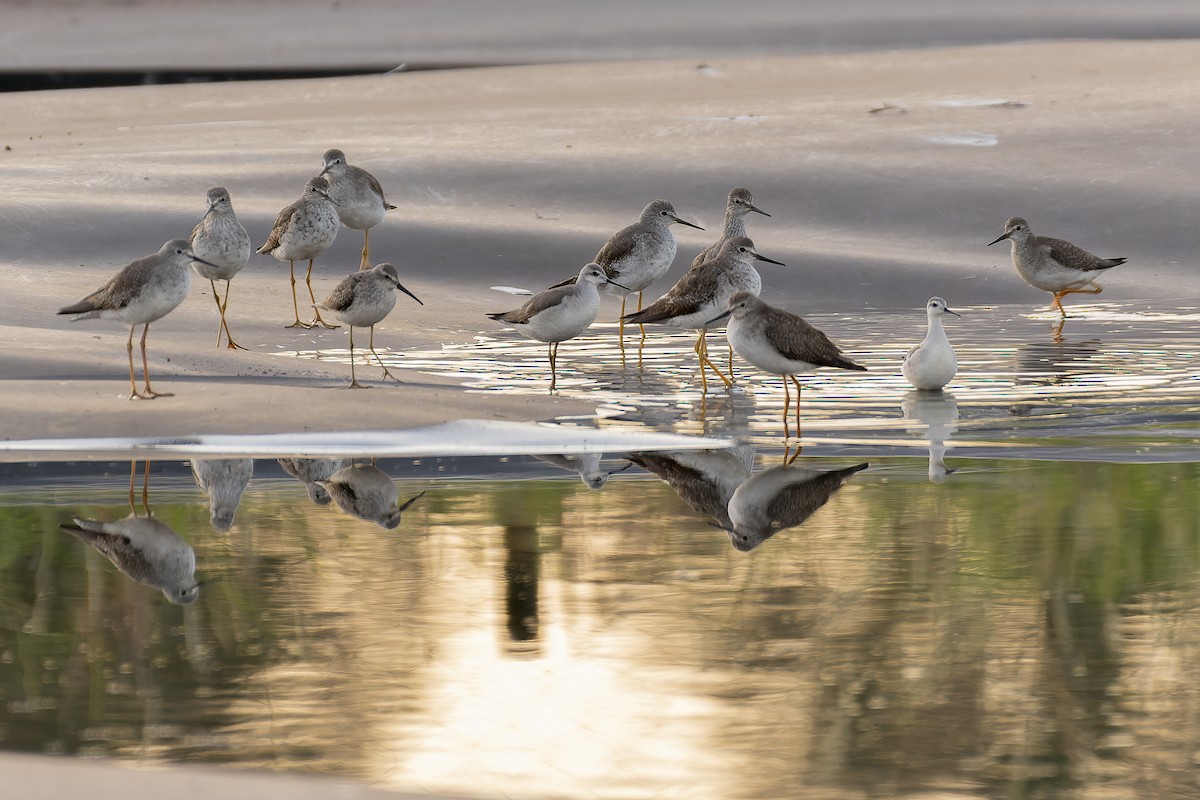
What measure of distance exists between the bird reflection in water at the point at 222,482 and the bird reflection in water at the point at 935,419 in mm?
3378

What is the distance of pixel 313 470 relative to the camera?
356 inches

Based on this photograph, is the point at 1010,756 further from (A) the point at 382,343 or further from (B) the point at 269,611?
(A) the point at 382,343

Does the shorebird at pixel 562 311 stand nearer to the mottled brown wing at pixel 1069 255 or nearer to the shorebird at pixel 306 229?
the shorebird at pixel 306 229

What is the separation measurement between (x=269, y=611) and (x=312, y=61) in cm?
2930

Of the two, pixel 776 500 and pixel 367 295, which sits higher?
pixel 367 295

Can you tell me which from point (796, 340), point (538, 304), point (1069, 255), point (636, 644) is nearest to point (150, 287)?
point (538, 304)

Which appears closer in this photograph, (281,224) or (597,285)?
(597,285)

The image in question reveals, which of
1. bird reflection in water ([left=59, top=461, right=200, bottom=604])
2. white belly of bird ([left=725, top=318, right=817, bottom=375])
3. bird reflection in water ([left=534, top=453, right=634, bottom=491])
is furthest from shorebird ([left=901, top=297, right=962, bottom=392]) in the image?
bird reflection in water ([left=59, top=461, right=200, bottom=604])

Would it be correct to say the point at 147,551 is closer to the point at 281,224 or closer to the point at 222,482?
the point at 222,482

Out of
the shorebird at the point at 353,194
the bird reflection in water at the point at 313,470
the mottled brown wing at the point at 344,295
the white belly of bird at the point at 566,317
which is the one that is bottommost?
the bird reflection in water at the point at 313,470

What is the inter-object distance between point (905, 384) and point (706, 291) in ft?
5.29

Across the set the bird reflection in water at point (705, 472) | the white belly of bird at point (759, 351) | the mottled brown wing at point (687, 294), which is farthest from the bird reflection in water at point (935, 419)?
the mottled brown wing at point (687, 294)

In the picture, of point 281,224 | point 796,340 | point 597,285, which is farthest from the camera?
point 281,224

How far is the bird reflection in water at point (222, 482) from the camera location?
319 inches
